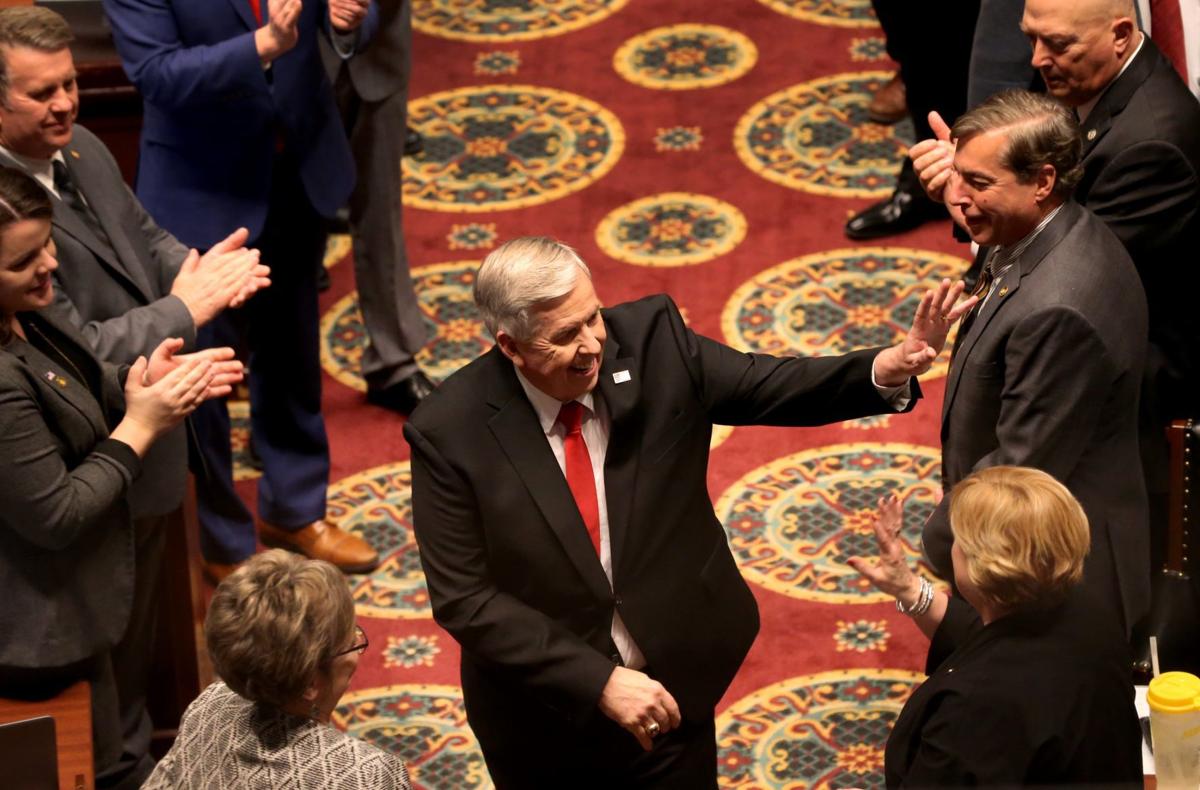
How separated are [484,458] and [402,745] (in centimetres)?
157

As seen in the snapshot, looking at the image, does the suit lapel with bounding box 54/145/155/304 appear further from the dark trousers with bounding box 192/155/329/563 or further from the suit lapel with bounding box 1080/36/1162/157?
the suit lapel with bounding box 1080/36/1162/157

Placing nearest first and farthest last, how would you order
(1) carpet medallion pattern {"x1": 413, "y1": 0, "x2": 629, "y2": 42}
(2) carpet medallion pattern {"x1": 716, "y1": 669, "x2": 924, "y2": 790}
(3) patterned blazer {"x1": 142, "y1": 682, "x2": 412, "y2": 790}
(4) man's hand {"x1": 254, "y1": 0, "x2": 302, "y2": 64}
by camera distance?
(3) patterned blazer {"x1": 142, "y1": 682, "x2": 412, "y2": 790} → (2) carpet medallion pattern {"x1": 716, "y1": 669, "x2": 924, "y2": 790} → (4) man's hand {"x1": 254, "y1": 0, "x2": 302, "y2": 64} → (1) carpet medallion pattern {"x1": 413, "y1": 0, "x2": 629, "y2": 42}

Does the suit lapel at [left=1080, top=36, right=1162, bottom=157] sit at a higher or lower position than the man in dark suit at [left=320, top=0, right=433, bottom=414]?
higher

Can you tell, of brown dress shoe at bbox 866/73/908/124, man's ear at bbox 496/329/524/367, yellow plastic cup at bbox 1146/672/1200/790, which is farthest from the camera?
brown dress shoe at bbox 866/73/908/124

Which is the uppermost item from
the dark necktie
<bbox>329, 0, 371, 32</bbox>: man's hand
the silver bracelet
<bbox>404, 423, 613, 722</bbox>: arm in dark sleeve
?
<bbox>329, 0, 371, 32</bbox>: man's hand

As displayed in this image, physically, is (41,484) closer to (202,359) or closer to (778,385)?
Result: (202,359)

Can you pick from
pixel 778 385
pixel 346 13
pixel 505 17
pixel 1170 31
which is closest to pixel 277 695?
pixel 778 385

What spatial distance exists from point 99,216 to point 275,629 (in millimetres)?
1585

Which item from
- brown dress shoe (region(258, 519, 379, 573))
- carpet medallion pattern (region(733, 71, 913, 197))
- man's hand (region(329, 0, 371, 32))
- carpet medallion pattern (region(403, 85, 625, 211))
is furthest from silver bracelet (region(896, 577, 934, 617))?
carpet medallion pattern (region(403, 85, 625, 211))

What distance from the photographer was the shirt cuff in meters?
3.13

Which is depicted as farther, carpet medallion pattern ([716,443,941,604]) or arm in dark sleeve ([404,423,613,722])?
carpet medallion pattern ([716,443,941,604])

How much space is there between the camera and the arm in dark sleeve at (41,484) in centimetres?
326

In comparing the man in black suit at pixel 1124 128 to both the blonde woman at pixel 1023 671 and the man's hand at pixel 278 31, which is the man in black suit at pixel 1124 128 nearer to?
the blonde woman at pixel 1023 671

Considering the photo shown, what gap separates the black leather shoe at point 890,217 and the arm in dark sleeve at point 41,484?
10.9 ft
